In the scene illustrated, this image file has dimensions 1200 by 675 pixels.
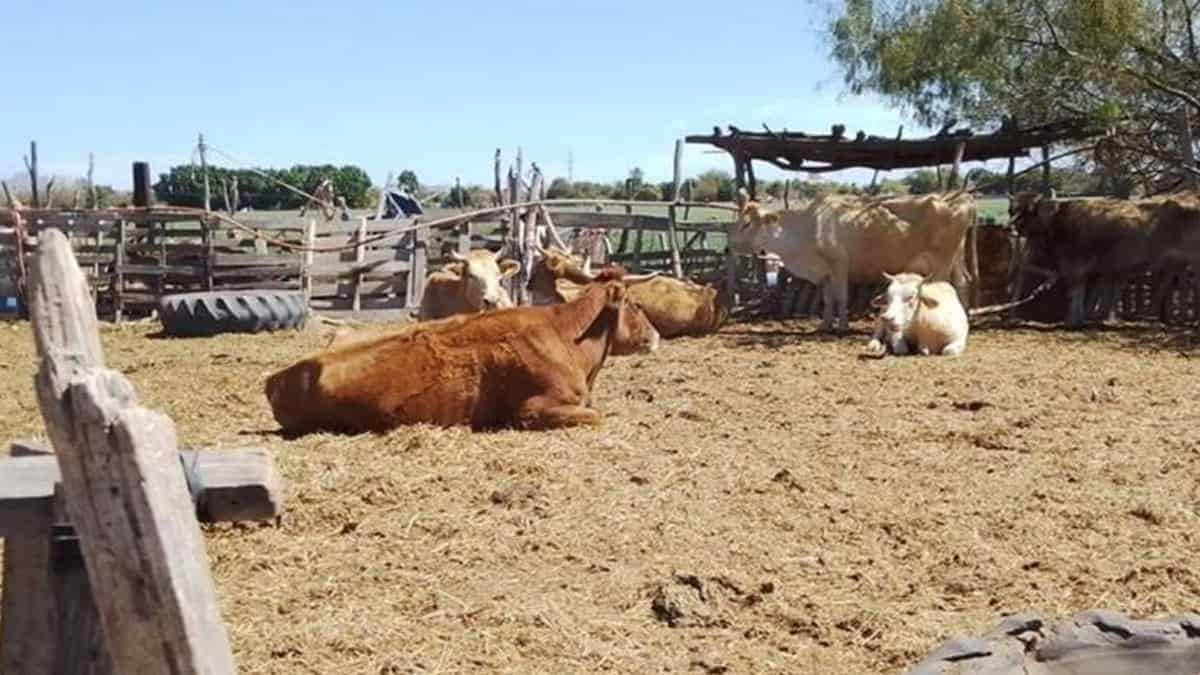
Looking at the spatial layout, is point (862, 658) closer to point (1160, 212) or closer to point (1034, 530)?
point (1034, 530)

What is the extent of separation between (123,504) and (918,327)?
448 inches

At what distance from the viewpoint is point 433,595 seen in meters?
4.95

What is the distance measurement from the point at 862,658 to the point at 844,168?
15.0m

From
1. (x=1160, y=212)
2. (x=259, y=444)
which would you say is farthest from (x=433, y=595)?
(x=1160, y=212)

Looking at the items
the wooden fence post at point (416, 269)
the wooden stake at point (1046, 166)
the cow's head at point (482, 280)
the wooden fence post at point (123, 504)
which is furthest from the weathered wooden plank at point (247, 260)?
the wooden fence post at point (123, 504)

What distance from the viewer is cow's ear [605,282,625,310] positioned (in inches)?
356

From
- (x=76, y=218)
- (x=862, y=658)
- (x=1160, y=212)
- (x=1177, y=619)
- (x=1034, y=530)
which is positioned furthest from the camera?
(x=76, y=218)

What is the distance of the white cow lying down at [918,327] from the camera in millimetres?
12609

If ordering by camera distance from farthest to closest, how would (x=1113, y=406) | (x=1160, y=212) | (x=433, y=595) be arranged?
(x=1160, y=212) → (x=1113, y=406) → (x=433, y=595)

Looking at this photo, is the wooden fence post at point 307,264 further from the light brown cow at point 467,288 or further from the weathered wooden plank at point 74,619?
the weathered wooden plank at point 74,619

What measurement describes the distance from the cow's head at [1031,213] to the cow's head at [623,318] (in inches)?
330

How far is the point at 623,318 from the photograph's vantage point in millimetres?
9250

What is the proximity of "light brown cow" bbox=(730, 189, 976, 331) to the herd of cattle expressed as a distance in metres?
0.02

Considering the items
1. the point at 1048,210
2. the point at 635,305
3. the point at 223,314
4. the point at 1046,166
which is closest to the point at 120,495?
the point at 635,305
